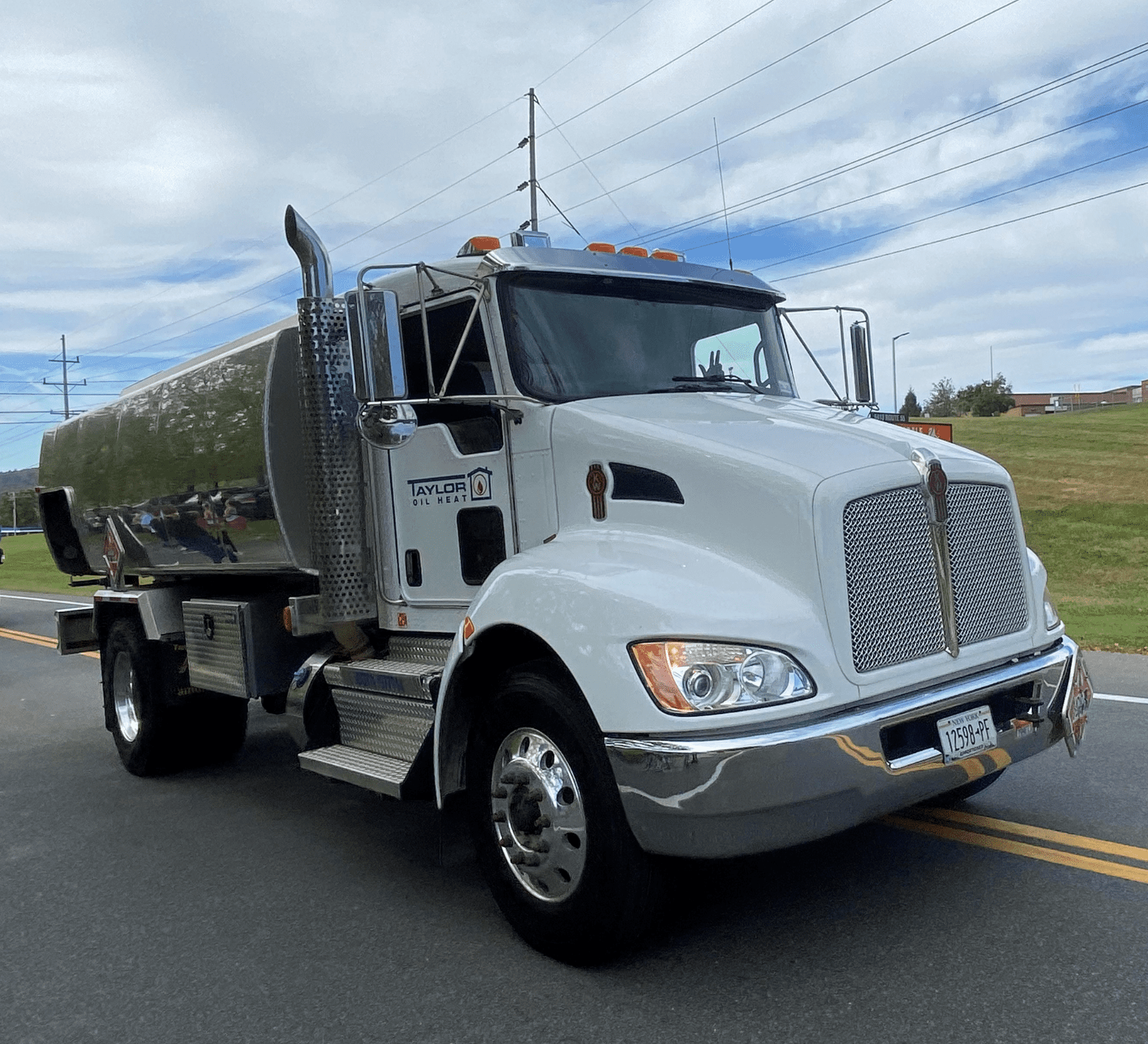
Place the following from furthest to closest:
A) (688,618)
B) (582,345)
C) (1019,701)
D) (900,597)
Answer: (582,345), (1019,701), (900,597), (688,618)

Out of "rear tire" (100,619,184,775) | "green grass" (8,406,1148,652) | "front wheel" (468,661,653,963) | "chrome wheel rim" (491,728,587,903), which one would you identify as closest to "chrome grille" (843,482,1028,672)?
"front wheel" (468,661,653,963)

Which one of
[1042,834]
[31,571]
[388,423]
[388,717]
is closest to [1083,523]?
[1042,834]

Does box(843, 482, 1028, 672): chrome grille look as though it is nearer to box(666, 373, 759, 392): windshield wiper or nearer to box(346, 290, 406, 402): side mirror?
box(666, 373, 759, 392): windshield wiper

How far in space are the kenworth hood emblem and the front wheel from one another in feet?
4.36

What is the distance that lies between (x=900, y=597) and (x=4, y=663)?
1271 centimetres

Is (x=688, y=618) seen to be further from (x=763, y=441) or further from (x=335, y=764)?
(x=335, y=764)

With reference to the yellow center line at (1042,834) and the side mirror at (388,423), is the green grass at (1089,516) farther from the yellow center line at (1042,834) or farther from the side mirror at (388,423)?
the side mirror at (388,423)

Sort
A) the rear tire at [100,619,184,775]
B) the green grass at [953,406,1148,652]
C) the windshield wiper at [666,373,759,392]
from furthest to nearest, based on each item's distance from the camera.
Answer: the green grass at [953,406,1148,652], the rear tire at [100,619,184,775], the windshield wiper at [666,373,759,392]

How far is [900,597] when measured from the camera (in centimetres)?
395

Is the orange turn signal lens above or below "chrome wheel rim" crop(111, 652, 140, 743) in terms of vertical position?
above

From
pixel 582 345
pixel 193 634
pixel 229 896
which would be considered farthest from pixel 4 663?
pixel 582 345

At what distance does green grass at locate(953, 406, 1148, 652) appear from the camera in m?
13.4

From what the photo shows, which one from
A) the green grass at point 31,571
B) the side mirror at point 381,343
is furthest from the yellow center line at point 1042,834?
the green grass at point 31,571

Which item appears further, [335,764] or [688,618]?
[335,764]
